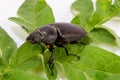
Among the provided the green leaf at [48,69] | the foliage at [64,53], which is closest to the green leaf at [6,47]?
the foliage at [64,53]

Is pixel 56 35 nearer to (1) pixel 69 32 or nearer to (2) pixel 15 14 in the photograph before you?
(1) pixel 69 32

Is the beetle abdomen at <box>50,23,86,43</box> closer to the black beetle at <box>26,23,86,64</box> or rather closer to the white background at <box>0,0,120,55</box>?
the black beetle at <box>26,23,86,64</box>

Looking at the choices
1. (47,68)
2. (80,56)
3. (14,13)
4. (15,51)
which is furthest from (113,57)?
(14,13)

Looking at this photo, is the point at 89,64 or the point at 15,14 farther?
the point at 15,14

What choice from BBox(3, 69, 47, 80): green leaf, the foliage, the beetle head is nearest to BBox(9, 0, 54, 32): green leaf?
the foliage

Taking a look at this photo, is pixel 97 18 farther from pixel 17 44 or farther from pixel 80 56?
pixel 17 44

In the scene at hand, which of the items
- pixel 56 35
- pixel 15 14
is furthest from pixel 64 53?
pixel 15 14
